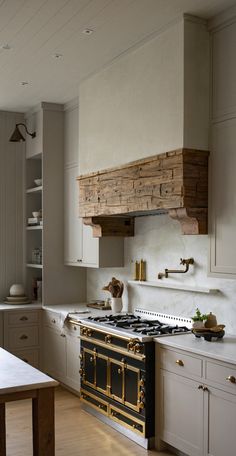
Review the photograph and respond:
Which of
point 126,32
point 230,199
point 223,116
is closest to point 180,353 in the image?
point 230,199

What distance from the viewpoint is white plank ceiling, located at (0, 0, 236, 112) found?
341 cm

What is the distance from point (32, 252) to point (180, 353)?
10.3 feet

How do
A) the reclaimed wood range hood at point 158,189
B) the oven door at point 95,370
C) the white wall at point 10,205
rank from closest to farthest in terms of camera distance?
the reclaimed wood range hood at point 158,189 → the oven door at point 95,370 → the white wall at point 10,205

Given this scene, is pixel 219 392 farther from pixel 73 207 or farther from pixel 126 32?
pixel 73 207

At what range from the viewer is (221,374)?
311 cm

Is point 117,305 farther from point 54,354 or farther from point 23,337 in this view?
point 23,337

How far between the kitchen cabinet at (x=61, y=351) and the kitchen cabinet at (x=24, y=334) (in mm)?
88

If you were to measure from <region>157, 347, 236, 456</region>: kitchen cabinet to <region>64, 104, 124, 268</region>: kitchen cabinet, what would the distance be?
1602mm

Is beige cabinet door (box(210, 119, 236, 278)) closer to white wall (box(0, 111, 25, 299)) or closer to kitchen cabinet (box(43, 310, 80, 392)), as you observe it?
kitchen cabinet (box(43, 310, 80, 392))

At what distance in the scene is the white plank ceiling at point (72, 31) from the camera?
3408 mm

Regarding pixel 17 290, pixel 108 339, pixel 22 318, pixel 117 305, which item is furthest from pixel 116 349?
pixel 17 290

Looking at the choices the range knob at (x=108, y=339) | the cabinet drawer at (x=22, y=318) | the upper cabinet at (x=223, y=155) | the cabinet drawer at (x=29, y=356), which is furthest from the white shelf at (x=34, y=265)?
the upper cabinet at (x=223, y=155)

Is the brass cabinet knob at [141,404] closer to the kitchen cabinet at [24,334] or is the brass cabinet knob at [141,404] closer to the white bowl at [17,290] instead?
the kitchen cabinet at [24,334]

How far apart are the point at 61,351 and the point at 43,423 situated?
8.38ft
